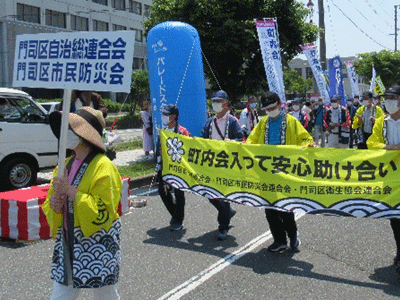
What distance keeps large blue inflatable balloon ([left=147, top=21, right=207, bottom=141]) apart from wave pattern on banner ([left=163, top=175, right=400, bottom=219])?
14.9 feet

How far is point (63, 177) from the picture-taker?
295 cm

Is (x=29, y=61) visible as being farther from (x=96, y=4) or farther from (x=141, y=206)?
(x=96, y=4)

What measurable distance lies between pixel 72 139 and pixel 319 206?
10.9 feet

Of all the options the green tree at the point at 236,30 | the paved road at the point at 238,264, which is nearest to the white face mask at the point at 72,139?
the paved road at the point at 238,264

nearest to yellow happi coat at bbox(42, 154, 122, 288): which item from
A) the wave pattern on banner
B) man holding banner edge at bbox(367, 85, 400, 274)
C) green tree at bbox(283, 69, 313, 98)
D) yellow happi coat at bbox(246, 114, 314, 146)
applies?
the wave pattern on banner

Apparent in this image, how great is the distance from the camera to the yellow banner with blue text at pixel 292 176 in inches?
206

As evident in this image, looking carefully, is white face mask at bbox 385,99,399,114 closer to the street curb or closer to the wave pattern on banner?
the wave pattern on banner

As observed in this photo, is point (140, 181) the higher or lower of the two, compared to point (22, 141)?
lower

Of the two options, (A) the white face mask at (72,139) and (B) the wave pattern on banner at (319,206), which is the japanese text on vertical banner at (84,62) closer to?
(A) the white face mask at (72,139)

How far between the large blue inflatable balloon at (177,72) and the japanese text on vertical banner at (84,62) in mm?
7090

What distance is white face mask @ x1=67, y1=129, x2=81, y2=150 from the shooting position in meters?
3.00

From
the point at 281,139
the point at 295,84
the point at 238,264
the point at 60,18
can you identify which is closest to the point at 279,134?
the point at 281,139

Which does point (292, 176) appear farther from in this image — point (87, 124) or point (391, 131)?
point (87, 124)

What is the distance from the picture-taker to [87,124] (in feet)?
9.94
